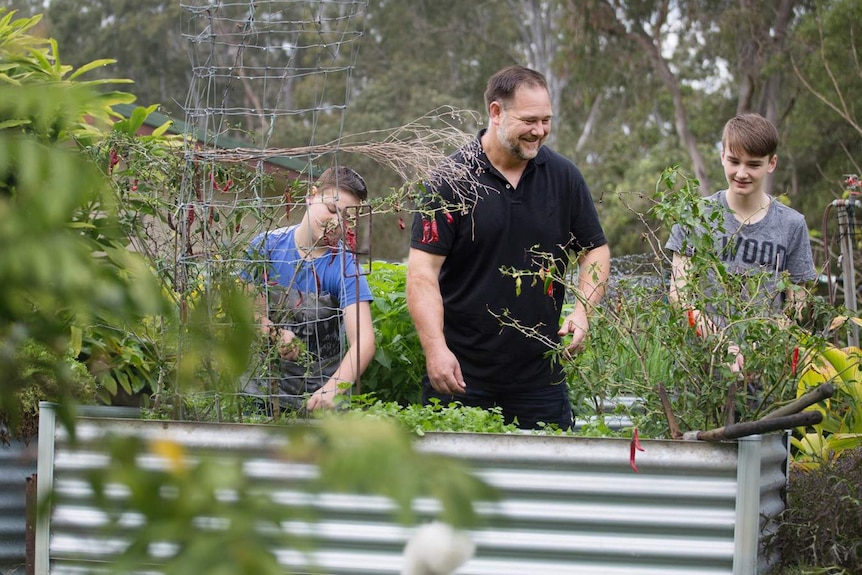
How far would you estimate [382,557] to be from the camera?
2.43 m

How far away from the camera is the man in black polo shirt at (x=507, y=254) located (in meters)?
3.88

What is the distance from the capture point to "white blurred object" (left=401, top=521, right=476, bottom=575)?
1.02 metres

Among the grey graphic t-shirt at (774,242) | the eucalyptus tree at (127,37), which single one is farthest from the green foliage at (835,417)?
the eucalyptus tree at (127,37)

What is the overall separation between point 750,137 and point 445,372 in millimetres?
1415

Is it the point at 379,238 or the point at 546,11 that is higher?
the point at 546,11

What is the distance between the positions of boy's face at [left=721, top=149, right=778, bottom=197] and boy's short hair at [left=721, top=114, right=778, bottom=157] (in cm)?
2

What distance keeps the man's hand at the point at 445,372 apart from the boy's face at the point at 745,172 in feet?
4.00

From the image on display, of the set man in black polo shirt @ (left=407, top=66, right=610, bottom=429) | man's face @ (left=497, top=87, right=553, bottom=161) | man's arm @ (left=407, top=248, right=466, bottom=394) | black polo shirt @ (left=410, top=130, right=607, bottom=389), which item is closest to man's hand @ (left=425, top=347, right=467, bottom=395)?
man's arm @ (left=407, top=248, right=466, bottom=394)

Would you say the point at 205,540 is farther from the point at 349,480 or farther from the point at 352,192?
the point at 352,192

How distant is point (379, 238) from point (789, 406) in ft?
79.0

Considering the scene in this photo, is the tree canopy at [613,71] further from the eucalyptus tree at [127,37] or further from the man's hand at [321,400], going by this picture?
the man's hand at [321,400]

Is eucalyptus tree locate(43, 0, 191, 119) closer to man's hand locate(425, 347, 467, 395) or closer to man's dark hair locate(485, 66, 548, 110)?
man's dark hair locate(485, 66, 548, 110)

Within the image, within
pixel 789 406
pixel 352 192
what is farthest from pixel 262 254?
pixel 789 406

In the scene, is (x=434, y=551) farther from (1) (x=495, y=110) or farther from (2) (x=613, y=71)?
(2) (x=613, y=71)
